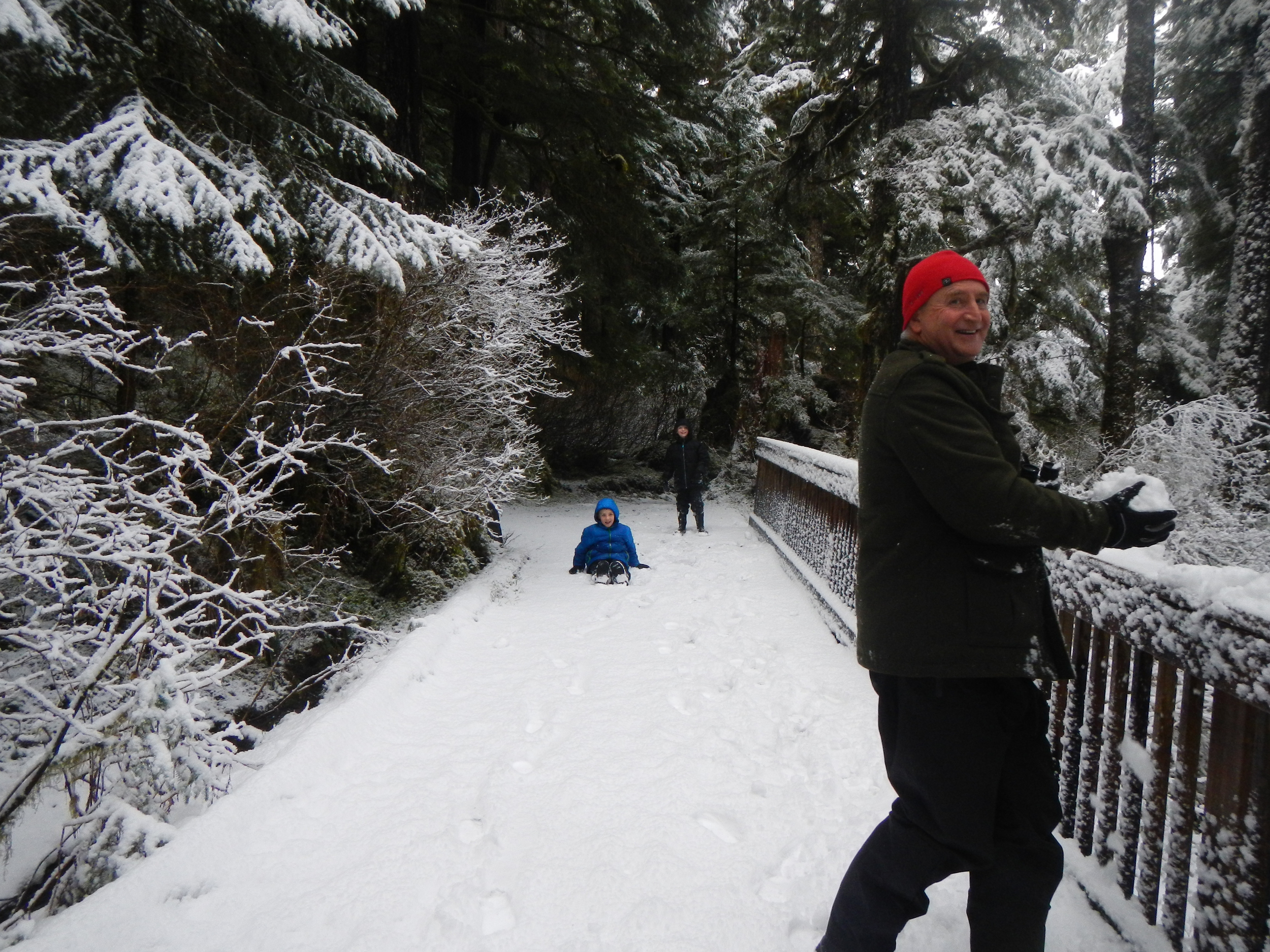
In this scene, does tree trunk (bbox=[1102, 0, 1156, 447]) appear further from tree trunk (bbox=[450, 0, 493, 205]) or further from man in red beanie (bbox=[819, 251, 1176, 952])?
man in red beanie (bbox=[819, 251, 1176, 952])

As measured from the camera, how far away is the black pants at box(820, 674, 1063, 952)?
164cm

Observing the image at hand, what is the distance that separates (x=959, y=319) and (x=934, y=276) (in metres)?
0.13

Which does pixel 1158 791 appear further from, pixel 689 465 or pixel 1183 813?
pixel 689 465

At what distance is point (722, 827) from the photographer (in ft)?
9.23

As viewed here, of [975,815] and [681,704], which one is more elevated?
[975,815]

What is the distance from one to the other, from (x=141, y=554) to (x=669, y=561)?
A: 6.18 meters

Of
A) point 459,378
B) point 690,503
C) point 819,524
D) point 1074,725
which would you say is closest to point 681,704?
point 1074,725

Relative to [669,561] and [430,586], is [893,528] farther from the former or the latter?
[669,561]

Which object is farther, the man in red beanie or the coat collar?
the coat collar

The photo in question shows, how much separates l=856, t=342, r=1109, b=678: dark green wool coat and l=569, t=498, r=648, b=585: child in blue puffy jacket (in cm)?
570

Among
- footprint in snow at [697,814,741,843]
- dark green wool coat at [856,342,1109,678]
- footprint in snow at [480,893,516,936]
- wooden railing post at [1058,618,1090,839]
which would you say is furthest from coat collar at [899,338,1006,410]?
footprint in snow at [480,893,516,936]

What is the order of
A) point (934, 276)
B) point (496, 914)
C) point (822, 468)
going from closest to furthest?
point (934, 276) < point (496, 914) < point (822, 468)

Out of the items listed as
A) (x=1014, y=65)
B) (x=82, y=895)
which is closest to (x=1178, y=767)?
(x=82, y=895)

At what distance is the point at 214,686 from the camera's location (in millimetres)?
4555
